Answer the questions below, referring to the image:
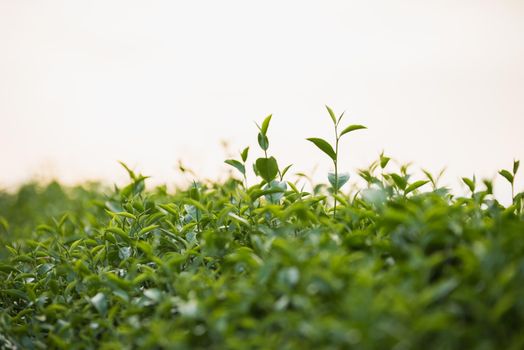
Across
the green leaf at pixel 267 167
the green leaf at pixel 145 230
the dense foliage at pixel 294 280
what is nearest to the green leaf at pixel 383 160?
the dense foliage at pixel 294 280

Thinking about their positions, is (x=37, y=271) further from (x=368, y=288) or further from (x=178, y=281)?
(x=368, y=288)

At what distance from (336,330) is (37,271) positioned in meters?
1.53

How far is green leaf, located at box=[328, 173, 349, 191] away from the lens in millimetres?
1992

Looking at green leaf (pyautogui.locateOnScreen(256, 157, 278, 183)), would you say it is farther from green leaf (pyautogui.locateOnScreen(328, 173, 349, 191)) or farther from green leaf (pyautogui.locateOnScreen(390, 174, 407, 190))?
green leaf (pyautogui.locateOnScreen(390, 174, 407, 190))

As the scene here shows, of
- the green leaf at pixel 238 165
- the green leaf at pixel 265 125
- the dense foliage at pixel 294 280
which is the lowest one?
the dense foliage at pixel 294 280

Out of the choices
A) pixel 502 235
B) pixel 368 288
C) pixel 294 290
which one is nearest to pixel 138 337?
pixel 294 290

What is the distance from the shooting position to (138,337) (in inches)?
58.6

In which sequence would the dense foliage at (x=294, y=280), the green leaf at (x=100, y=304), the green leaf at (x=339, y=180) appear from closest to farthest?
the dense foliage at (x=294, y=280)
the green leaf at (x=100, y=304)
the green leaf at (x=339, y=180)

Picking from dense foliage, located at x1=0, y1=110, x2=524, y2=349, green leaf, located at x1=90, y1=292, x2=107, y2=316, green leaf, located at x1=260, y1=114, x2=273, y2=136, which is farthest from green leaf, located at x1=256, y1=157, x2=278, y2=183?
green leaf, located at x1=90, y1=292, x2=107, y2=316

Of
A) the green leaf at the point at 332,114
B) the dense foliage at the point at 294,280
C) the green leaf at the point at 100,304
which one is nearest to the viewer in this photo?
the dense foliage at the point at 294,280

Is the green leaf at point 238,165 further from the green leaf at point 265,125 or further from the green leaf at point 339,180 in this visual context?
the green leaf at point 339,180

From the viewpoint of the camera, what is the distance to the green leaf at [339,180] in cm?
199

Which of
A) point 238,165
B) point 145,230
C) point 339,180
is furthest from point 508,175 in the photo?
point 145,230

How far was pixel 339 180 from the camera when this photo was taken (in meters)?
2.02
